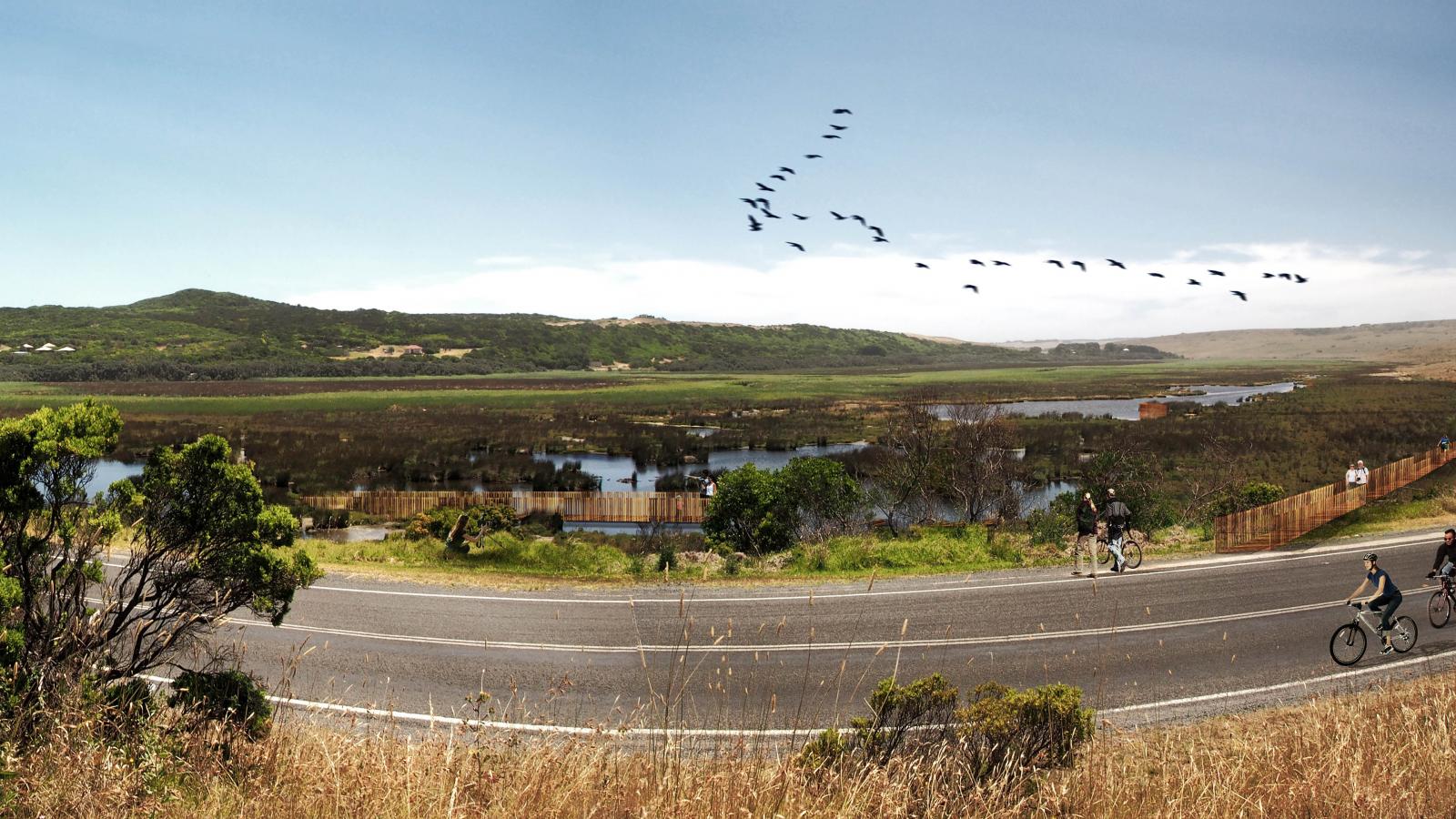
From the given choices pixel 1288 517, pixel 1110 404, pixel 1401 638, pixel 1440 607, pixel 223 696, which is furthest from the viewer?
pixel 1110 404

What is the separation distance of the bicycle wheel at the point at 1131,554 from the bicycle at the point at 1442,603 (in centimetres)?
598

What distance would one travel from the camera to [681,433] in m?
80.9

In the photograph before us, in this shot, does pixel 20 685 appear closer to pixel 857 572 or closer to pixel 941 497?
pixel 857 572

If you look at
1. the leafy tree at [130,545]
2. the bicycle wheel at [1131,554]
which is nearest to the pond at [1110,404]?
the bicycle wheel at [1131,554]

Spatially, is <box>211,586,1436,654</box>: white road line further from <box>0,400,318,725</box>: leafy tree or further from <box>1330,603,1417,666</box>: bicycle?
<box>0,400,318,725</box>: leafy tree

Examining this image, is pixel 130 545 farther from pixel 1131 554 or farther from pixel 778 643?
pixel 1131 554

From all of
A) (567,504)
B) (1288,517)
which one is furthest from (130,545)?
(567,504)

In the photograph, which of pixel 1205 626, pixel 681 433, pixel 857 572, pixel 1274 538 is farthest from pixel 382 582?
pixel 681 433

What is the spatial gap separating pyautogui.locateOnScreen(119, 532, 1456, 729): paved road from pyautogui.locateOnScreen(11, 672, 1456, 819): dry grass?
3982 millimetres

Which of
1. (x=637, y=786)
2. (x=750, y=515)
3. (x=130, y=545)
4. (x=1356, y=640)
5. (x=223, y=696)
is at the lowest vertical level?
(x=750, y=515)

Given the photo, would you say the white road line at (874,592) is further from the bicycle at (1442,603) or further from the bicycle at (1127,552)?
the bicycle at (1442,603)

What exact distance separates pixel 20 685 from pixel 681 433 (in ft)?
242

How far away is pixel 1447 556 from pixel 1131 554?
693 cm

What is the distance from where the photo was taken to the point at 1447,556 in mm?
15773
